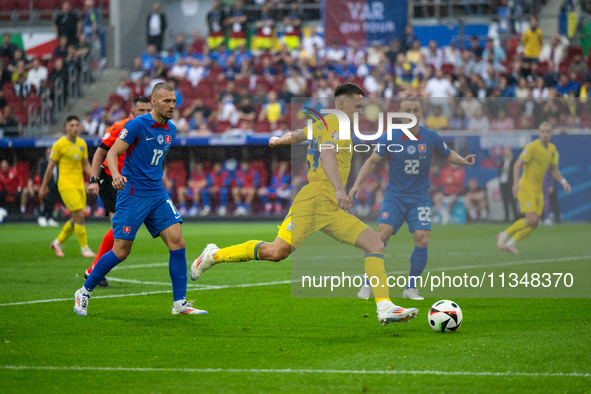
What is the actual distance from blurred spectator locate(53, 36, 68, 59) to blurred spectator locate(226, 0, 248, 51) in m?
5.71

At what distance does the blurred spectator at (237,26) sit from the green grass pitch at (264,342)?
1934 cm

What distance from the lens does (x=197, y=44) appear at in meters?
32.3

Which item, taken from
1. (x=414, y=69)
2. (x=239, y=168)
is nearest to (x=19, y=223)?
(x=239, y=168)

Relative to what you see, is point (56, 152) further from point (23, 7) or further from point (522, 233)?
point (23, 7)

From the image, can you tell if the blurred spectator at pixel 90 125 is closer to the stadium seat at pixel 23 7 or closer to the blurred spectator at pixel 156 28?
the blurred spectator at pixel 156 28

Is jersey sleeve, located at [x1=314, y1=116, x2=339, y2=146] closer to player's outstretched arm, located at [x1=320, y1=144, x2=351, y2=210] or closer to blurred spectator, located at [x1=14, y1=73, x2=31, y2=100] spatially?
player's outstretched arm, located at [x1=320, y1=144, x2=351, y2=210]

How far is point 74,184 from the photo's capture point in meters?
15.2

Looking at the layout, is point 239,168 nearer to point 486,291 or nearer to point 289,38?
point 289,38

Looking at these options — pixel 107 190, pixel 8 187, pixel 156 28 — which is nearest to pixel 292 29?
pixel 156 28

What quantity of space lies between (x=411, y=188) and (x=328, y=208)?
7.52 feet

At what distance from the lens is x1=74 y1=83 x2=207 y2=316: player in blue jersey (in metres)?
8.87

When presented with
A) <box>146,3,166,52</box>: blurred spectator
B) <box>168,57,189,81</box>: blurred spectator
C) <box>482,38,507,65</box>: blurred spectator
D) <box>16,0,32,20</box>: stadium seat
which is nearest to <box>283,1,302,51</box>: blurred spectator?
<box>168,57,189,81</box>: blurred spectator

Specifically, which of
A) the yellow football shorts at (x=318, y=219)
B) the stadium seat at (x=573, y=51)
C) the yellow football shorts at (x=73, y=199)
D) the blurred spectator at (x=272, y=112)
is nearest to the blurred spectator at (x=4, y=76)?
the blurred spectator at (x=272, y=112)

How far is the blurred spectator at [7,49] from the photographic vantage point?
3278 cm
